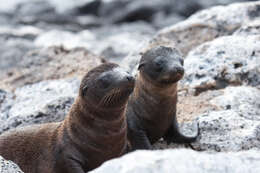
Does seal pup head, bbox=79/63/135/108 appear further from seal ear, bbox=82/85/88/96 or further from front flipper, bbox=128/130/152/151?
front flipper, bbox=128/130/152/151

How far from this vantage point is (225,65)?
7.74 meters

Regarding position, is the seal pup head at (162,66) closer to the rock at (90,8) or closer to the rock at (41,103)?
the rock at (41,103)

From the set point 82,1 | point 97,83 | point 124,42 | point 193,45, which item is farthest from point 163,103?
point 82,1

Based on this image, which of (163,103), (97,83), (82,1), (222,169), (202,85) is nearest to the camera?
(222,169)

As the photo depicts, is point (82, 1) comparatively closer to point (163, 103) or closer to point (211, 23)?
point (211, 23)

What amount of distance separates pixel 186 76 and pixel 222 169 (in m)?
4.56

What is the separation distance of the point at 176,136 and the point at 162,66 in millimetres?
929

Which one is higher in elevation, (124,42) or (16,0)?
(16,0)

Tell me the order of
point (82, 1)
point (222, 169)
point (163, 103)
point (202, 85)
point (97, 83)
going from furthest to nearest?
1. point (82, 1)
2. point (202, 85)
3. point (163, 103)
4. point (97, 83)
5. point (222, 169)

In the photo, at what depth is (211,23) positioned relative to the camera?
942 centimetres

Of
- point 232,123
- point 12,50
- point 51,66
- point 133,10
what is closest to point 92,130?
point 232,123

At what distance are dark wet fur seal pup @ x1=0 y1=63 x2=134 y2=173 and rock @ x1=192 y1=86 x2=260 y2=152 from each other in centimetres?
115

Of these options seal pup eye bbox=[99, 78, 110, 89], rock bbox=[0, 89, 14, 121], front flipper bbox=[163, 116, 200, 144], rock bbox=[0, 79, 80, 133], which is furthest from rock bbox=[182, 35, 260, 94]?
rock bbox=[0, 89, 14, 121]

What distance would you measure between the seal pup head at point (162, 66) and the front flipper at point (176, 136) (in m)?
0.61
